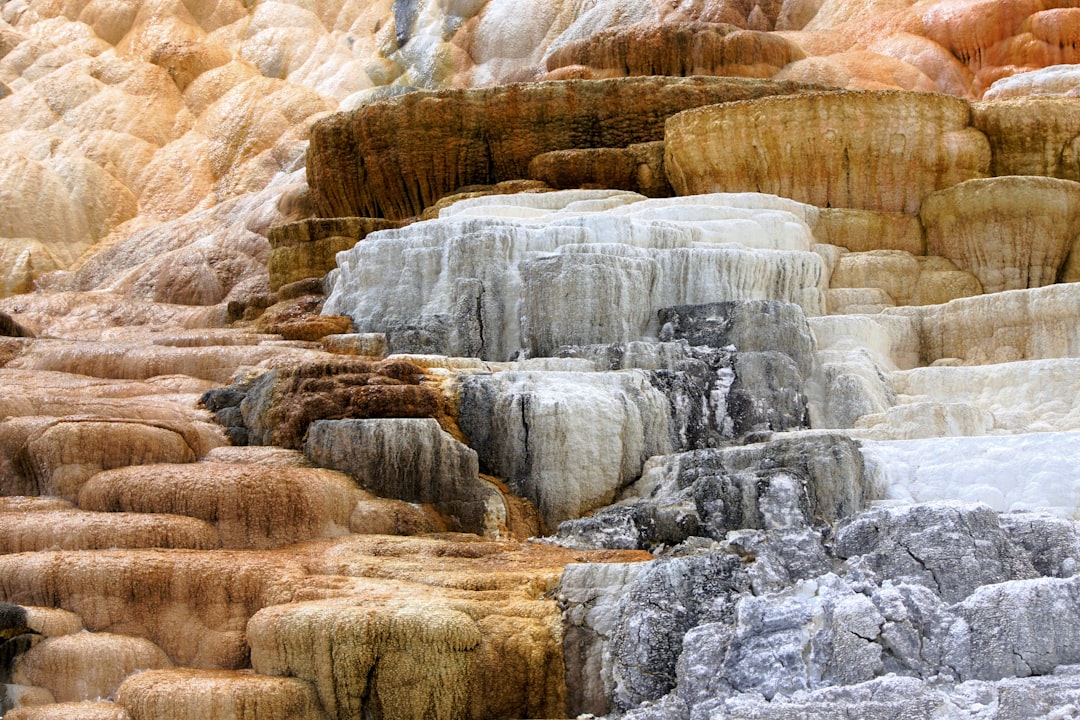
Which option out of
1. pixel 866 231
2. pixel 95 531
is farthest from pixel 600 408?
pixel 866 231

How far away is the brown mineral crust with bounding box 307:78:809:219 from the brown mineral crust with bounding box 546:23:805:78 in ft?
12.7

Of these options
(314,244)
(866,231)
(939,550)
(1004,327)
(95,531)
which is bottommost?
(939,550)

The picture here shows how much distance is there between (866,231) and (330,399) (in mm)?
8670

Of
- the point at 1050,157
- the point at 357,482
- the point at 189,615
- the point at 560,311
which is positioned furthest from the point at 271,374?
the point at 1050,157

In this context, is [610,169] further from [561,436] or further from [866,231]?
[561,436]

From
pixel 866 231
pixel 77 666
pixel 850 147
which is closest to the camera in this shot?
pixel 77 666

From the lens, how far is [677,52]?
81.4 feet

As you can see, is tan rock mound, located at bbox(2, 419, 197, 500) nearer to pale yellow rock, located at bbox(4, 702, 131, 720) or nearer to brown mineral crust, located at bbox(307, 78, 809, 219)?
pale yellow rock, located at bbox(4, 702, 131, 720)

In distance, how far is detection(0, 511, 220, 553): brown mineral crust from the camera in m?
8.56

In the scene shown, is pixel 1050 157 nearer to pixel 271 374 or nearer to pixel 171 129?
pixel 271 374

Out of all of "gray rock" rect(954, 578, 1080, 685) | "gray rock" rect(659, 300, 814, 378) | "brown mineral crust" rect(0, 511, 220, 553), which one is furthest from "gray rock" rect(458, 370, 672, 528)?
"gray rock" rect(954, 578, 1080, 685)

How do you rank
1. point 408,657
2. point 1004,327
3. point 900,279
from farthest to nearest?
1. point 900,279
2. point 1004,327
3. point 408,657

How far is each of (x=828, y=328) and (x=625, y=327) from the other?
7.06ft

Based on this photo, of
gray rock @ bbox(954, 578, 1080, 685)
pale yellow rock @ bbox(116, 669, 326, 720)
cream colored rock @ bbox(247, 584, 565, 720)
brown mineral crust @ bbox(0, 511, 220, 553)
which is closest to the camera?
gray rock @ bbox(954, 578, 1080, 685)
